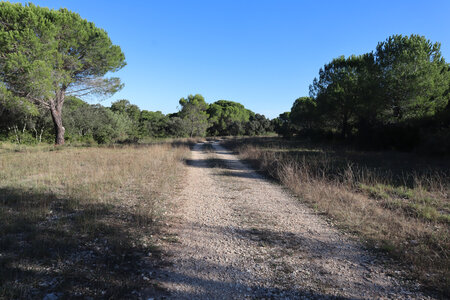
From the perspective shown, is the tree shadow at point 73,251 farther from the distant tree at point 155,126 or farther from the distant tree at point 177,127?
the distant tree at point 177,127

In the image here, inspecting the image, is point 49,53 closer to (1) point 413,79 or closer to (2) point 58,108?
(2) point 58,108

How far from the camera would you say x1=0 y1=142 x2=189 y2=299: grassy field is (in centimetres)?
237

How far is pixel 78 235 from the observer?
138 inches

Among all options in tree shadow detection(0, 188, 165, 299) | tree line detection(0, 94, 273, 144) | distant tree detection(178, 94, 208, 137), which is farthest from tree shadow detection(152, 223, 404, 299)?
distant tree detection(178, 94, 208, 137)

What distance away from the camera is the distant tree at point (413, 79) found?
16359 millimetres

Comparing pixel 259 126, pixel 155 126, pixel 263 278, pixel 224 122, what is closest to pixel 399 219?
pixel 263 278

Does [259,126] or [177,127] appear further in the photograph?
[259,126]

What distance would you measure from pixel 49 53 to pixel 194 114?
33860 millimetres

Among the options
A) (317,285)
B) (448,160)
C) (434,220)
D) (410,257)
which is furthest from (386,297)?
(448,160)

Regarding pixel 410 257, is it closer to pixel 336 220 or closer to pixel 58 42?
pixel 336 220

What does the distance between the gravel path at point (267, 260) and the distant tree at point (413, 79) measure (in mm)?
17882

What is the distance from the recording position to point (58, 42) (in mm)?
15445

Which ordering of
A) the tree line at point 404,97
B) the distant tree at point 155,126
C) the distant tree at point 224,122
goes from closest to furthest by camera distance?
the tree line at point 404,97, the distant tree at point 155,126, the distant tree at point 224,122

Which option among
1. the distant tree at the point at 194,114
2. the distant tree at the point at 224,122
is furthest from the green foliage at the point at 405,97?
the distant tree at the point at 224,122
